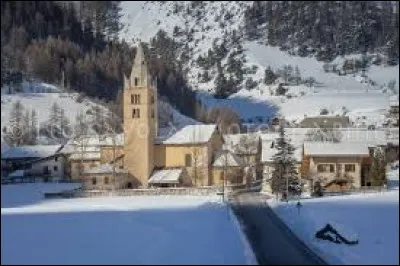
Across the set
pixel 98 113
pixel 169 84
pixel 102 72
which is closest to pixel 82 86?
pixel 102 72

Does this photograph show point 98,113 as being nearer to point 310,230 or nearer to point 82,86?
point 82,86

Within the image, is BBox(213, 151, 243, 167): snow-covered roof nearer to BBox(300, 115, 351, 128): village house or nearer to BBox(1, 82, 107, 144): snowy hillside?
BBox(1, 82, 107, 144): snowy hillside

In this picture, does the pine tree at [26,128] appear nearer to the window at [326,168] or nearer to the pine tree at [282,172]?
the pine tree at [282,172]

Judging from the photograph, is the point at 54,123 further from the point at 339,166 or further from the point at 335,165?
the point at 339,166

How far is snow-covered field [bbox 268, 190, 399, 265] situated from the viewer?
85.3 ft

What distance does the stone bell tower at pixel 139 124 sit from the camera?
218 feet

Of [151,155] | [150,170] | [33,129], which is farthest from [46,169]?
→ [150,170]

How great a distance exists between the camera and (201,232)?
32.7 meters

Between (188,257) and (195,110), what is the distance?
11313cm

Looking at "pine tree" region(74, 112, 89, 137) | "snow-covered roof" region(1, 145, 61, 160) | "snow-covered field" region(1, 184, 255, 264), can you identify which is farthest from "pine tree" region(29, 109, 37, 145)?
"snow-covered field" region(1, 184, 255, 264)

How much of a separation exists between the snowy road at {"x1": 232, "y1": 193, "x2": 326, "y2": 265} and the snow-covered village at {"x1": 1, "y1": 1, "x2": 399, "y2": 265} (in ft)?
0.33

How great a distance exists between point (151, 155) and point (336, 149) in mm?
17481

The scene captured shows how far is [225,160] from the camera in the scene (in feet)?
215

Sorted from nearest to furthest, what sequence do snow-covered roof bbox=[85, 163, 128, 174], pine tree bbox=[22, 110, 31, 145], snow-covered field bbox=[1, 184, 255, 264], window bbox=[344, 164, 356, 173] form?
snow-covered field bbox=[1, 184, 255, 264]
window bbox=[344, 164, 356, 173]
snow-covered roof bbox=[85, 163, 128, 174]
pine tree bbox=[22, 110, 31, 145]
